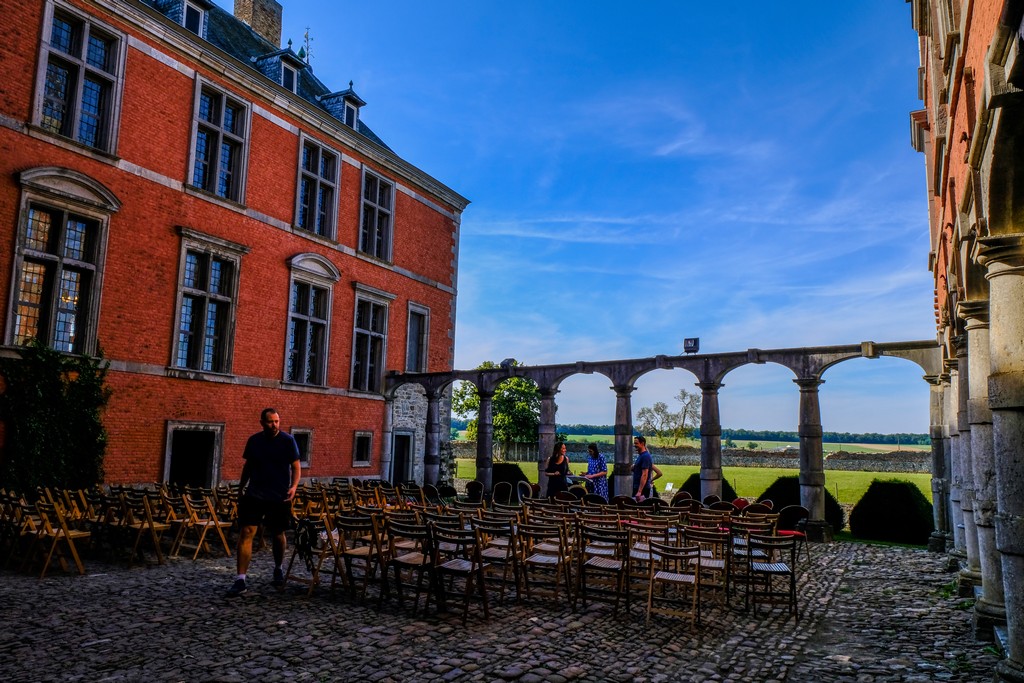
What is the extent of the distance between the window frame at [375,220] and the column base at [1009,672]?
18.2 metres

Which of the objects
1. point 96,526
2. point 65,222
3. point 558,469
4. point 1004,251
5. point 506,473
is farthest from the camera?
point 506,473

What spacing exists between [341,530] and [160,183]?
1087 centimetres

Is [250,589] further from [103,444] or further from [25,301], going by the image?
[25,301]

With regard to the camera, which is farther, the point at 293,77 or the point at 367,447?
the point at 367,447

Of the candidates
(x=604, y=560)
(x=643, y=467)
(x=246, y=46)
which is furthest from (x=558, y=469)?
(x=246, y=46)

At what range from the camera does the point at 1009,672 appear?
4.03 meters

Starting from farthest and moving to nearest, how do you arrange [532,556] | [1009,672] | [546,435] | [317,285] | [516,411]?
1. [516,411]
2. [317,285]
3. [546,435]
4. [532,556]
5. [1009,672]

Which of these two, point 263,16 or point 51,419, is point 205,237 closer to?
point 51,419

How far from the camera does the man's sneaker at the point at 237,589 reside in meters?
6.94

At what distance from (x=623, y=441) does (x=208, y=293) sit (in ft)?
35.2

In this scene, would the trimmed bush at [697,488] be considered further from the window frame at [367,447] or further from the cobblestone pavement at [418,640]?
the window frame at [367,447]

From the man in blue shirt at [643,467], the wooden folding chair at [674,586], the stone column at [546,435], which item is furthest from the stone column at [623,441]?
the wooden folding chair at [674,586]

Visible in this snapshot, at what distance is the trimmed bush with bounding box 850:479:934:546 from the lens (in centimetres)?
1425

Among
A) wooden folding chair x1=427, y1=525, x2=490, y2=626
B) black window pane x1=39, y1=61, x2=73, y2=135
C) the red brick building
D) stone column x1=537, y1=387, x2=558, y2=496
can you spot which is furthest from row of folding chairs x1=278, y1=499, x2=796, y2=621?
black window pane x1=39, y1=61, x2=73, y2=135
